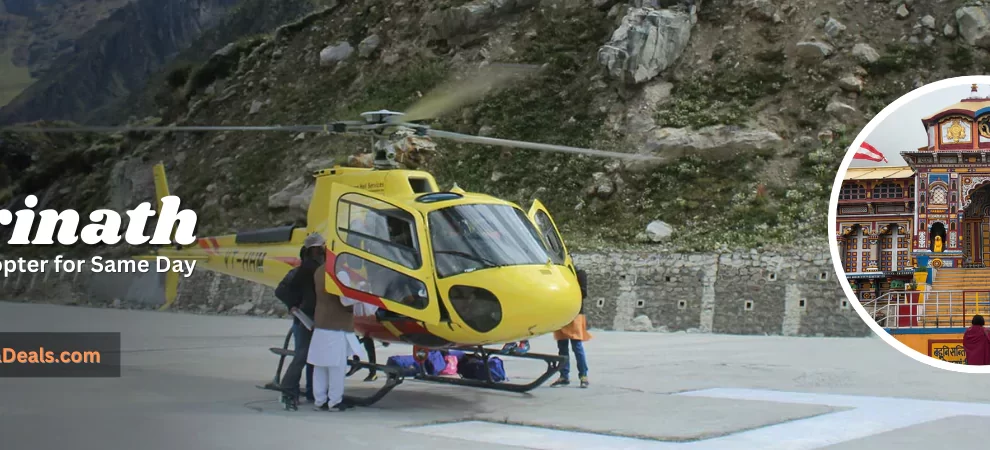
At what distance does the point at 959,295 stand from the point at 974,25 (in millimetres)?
29932

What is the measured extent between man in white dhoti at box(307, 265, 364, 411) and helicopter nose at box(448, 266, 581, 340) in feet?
3.65

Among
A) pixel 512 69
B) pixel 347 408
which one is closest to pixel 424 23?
pixel 512 69

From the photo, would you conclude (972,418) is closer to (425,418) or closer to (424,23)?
(425,418)

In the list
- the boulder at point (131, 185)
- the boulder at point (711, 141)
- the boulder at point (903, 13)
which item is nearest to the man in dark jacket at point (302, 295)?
the boulder at point (711, 141)

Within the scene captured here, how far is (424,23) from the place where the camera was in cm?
3953

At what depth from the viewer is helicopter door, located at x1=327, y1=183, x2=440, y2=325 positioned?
31.0 ft

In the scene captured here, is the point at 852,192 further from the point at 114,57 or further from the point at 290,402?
the point at 114,57

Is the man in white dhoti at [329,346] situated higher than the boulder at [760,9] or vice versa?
the boulder at [760,9]

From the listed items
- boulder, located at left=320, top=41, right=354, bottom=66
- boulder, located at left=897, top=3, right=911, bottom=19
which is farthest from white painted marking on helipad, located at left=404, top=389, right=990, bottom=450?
boulder, located at left=320, top=41, right=354, bottom=66

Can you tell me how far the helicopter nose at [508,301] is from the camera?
9117mm

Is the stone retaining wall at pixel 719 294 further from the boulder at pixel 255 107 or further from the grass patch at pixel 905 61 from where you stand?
the boulder at pixel 255 107

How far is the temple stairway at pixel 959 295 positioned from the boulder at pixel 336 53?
37496mm

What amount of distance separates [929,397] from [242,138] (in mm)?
35052

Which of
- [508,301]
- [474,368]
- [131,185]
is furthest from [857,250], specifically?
[131,185]
